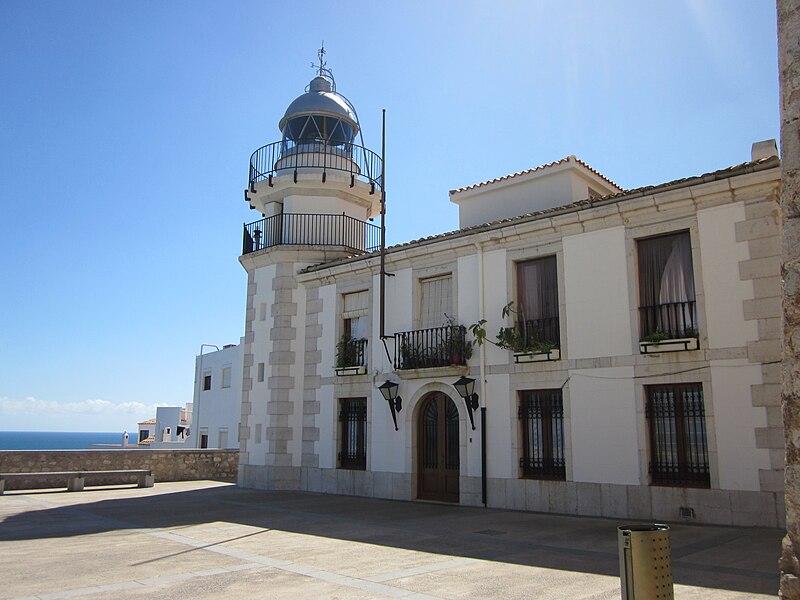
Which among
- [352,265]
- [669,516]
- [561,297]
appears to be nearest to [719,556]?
[669,516]

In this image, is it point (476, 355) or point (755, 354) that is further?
point (476, 355)

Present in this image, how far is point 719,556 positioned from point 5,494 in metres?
15.3

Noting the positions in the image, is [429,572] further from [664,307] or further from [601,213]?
[601,213]

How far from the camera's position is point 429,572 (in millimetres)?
7121

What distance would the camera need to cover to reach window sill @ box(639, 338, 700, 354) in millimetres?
10609

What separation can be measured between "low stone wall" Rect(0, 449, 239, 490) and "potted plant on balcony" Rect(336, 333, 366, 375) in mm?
6828

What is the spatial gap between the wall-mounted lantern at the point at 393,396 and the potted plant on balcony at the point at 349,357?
1178mm

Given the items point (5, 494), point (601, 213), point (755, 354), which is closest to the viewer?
point (755, 354)

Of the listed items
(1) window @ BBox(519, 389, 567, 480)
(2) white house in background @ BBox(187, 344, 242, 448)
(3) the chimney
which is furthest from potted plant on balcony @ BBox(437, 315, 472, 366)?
(2) white house in background @ BBox(187, 344, 242, 448)

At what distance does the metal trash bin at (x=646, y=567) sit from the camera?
156 inches

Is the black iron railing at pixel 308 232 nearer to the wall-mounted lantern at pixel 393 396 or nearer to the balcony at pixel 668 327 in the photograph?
the wall-mounted lantern at pixel 393 396

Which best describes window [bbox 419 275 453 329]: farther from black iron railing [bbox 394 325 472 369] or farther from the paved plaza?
the paved plaza

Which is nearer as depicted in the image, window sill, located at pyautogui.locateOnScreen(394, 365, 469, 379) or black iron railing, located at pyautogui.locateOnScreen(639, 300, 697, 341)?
black iron railing, located at pyautogui.locateOnScreen(639, 300, 697, 341)

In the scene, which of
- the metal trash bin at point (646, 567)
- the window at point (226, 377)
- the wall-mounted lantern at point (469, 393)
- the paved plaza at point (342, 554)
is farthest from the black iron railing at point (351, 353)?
the window at point (226, 377)
